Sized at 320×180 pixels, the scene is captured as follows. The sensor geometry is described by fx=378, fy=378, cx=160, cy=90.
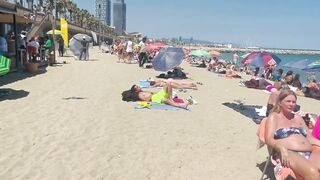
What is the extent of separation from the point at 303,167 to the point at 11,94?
7.97 metres

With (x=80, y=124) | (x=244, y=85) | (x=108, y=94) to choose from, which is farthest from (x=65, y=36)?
(x=80, y=124)

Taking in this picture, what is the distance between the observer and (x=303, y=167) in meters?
3.72

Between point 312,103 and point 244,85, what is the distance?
3376mm

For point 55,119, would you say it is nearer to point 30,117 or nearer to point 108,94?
point 30,117

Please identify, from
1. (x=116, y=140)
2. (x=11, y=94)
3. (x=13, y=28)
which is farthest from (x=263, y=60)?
(x=116, y=140)

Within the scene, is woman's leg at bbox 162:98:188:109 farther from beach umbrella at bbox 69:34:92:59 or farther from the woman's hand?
beach umbrella at bbox 69:34:92:59

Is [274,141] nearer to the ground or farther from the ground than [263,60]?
nearer to the ground

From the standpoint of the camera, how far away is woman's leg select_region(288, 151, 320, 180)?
3.60 metres

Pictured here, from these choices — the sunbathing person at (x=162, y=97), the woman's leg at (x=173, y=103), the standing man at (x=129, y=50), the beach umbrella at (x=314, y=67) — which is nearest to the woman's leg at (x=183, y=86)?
the sunbathing person at (x=162, y=97)

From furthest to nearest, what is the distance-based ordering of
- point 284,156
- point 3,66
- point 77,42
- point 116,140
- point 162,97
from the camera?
1. point 77,42
2. point 162,97
3. point 3,66
4. point 116,140
5. point 284,156

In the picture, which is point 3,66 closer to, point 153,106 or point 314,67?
point 153,106

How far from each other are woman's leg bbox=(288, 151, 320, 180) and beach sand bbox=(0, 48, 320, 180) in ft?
3.69

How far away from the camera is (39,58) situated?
1811 centimetres

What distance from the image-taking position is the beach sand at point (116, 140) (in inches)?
194
